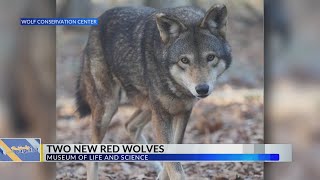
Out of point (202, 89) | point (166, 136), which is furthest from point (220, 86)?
point (166, 136)

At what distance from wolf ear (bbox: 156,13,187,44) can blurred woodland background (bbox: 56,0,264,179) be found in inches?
4.0

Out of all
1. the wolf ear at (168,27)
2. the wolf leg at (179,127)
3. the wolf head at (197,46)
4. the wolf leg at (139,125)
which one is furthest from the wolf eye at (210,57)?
the wolf leg at (139,125)

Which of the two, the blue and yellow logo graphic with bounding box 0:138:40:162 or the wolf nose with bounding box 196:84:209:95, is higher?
the wolf nose with bounding box 196:84:209:95

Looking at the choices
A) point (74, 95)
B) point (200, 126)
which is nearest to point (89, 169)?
point (74, 95)

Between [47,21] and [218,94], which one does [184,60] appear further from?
[47,21]

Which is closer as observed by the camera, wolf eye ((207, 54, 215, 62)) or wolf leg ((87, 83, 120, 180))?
wolf eye ((207, 54, 215, 62))

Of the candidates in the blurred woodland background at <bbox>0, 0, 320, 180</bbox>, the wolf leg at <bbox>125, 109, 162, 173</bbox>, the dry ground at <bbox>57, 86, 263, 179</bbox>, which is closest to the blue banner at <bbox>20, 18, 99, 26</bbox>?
the blurred woodland background at <bbox>0, 0, 320, 180</bbox>

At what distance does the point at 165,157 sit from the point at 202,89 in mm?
593

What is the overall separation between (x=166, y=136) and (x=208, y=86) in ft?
1.68

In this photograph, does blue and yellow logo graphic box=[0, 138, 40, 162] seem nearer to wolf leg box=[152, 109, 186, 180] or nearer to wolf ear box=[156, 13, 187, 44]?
wolf leg box=[152, 109, 186, 180]

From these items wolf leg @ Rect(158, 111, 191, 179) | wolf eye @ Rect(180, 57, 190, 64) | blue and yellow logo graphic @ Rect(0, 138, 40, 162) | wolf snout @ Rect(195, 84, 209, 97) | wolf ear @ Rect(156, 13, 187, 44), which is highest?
wolf ear @ Rect(156, 13, 187, 44)

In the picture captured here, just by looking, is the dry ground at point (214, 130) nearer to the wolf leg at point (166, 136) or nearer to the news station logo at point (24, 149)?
the wolf leg at point (166, 136)

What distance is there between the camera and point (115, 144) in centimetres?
470

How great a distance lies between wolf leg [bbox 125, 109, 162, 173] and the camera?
4.69m
